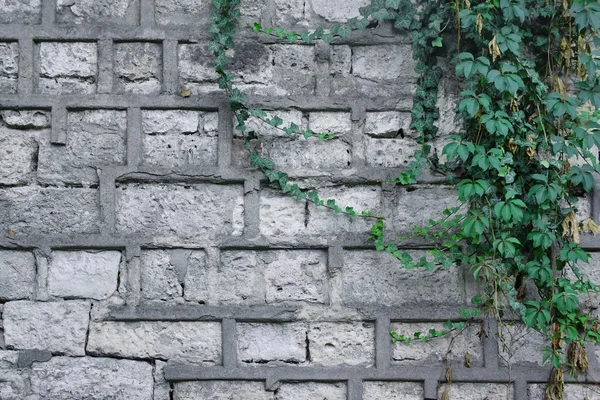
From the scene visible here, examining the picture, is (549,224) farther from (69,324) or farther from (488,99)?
(69,324)

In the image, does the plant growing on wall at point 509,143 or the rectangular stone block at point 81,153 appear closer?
the plant growing on wall at point 509,143

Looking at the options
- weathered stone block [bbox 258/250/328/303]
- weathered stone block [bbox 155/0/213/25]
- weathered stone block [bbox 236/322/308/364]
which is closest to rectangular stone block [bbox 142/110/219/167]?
weathered stone block [bbox 155/0/213/25]

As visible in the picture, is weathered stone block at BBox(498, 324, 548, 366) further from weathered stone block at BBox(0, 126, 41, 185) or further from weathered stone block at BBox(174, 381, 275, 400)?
weathered stone block at BBox(0, 126, 41, 185)

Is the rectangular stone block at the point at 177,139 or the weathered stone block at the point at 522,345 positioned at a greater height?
the rectangular stone block at the point at 177,139

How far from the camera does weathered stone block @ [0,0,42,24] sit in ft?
9.20

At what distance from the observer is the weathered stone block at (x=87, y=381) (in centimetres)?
272

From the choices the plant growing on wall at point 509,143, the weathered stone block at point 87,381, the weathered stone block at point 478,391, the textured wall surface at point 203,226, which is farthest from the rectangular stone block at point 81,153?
the weathered stone block at point 478,391

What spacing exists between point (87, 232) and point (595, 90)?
2145 millimetres

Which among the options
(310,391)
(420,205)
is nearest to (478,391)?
(310,391)

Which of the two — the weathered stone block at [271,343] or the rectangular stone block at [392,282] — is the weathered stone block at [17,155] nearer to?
the weathered stone block at [271,343]

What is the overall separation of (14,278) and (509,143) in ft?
6.86

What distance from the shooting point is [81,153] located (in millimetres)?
2783

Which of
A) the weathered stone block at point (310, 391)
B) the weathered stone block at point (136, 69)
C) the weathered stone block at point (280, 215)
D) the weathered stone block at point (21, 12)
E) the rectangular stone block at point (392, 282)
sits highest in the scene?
the weathered stone block at point (21, 12)

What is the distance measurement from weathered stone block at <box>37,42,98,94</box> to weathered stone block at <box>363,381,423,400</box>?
169cm
